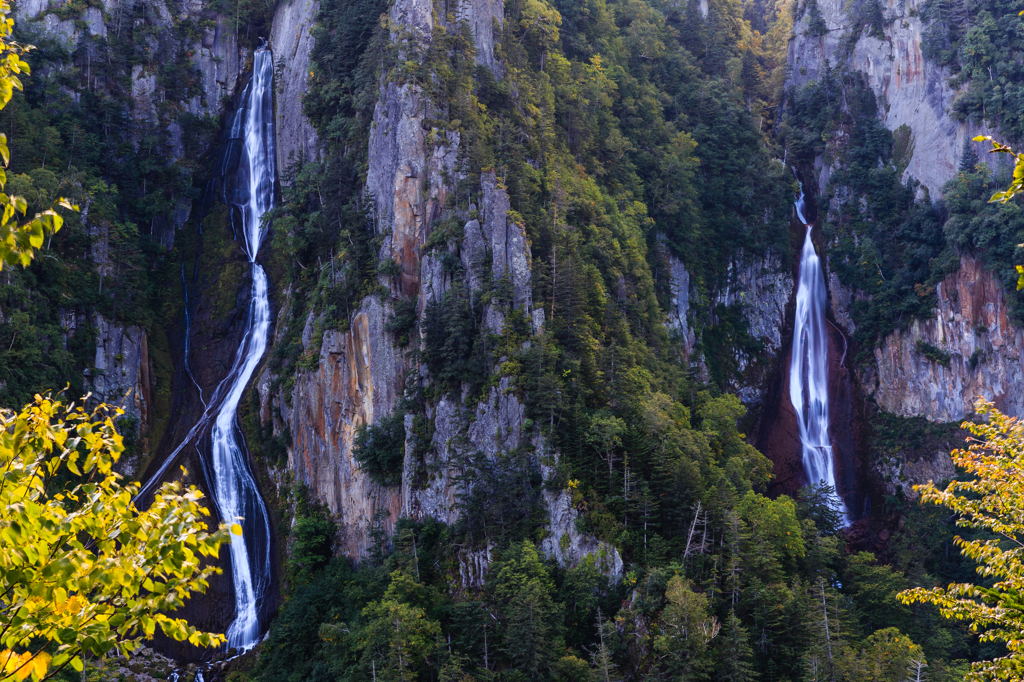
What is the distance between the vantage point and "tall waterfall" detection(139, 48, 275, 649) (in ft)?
111

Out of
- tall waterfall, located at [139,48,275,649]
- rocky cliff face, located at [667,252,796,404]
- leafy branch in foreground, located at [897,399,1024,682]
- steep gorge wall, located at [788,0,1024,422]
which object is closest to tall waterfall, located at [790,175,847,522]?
rocky cliff face, located at [667,252,796,404]

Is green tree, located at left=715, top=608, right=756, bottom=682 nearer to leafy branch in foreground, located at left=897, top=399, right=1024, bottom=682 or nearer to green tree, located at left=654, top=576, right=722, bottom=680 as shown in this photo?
green tree, located at left=654, top=576, right=722, bottom=680

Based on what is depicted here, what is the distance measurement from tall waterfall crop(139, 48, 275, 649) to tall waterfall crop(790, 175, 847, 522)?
35038 millimetres

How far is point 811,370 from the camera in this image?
51500 mm

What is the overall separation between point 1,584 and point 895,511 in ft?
164

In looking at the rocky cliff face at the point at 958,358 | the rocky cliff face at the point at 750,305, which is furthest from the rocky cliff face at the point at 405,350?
the rocky cliff face at the point at 958,358

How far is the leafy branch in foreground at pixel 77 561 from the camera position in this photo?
5047 millimetres

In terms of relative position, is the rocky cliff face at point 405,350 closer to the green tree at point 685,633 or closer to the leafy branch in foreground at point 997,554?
the green tree at point 685,633

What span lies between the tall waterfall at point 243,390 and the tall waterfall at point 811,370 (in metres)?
35.0

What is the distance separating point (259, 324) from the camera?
140 ft

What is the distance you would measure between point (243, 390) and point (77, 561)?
36982 millimetres

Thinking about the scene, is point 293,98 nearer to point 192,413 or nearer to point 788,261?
point 192,413

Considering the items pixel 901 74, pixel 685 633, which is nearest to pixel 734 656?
pixel 685 633

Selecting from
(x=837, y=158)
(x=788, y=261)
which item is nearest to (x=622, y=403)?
(x=788, y=261)
